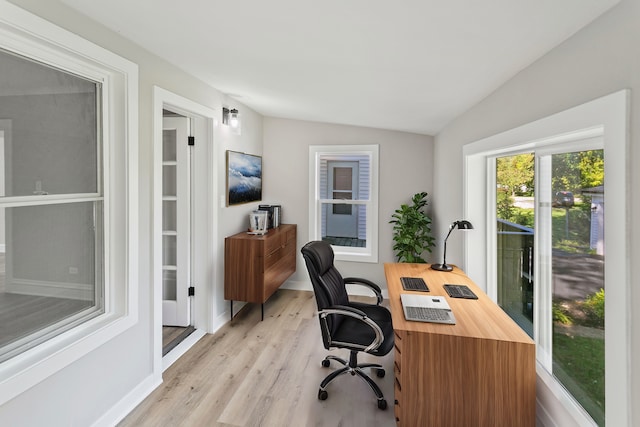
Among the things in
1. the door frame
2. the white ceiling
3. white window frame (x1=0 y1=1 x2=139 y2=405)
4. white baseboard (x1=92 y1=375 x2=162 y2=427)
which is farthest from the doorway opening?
white window frame (x1=0 y1=1 x2=139 y2=405)

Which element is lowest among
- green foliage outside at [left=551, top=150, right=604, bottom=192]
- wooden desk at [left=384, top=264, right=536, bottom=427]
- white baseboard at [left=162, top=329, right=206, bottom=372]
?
white baseboard at [left=162, top=329, right=206, bottom=372]

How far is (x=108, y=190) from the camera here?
2117mm

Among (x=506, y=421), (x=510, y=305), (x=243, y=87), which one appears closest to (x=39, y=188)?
(x=243, y=87)

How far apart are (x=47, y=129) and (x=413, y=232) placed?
11.9ft

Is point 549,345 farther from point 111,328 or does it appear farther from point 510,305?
point 111,328

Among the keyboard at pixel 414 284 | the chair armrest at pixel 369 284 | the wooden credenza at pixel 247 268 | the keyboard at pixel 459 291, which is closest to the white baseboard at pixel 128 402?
the wooden credenza at pixel 247 268

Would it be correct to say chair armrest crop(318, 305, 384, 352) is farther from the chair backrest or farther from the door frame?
the door frame

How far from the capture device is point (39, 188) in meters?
1.74

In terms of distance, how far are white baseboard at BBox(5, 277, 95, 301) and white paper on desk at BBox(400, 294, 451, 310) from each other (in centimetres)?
197

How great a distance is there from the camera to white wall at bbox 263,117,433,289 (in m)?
4.54

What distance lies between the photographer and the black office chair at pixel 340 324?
2.28m

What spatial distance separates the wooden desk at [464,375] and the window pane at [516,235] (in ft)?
1.50

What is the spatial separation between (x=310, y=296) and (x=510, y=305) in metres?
2.64

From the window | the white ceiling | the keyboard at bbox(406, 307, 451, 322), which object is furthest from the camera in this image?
the window
